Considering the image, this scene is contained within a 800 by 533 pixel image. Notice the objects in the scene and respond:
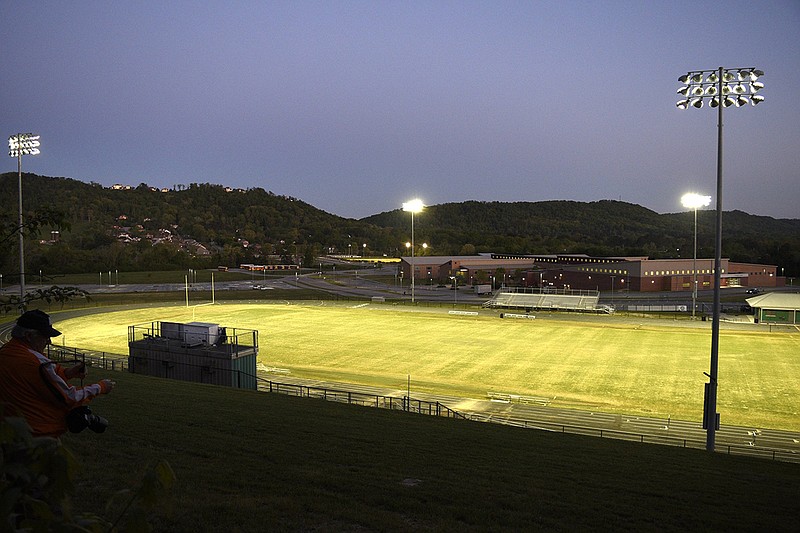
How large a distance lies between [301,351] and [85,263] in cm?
9855

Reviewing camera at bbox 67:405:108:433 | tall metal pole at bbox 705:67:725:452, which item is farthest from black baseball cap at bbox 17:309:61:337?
tall metal pole at bbox 705:67:725:452

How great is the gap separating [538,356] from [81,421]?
3839 centimetres

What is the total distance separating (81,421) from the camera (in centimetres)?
498

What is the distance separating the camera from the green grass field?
26.2 metres

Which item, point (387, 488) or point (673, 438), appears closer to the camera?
point (387, 488)

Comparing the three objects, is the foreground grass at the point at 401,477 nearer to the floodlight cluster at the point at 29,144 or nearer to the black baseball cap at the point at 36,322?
the black baseball cap at the point at 36,322

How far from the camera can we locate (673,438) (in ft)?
73.2

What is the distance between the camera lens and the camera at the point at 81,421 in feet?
16.3

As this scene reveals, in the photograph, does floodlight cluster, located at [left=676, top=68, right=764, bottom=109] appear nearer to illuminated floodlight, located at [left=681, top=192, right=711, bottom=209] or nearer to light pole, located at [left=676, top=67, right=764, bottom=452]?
light pole, located at [left=676, top=67, right=764, bottom=452]

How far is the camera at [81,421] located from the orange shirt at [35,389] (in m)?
0.07

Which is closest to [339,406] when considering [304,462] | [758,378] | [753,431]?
[304,462]

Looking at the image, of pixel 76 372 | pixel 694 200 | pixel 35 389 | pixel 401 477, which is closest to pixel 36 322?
pixel 35 389

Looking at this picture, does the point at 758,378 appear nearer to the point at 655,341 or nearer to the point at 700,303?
the point at 655,341

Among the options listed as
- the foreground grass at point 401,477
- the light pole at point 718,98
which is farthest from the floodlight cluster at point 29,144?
the light pole at point 718,98
